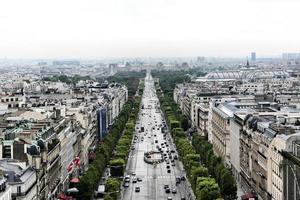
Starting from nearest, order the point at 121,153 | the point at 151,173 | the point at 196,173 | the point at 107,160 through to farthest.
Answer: the point at 196,173 < the point at 107,160 < the point at 151,173 < the point at 121,153

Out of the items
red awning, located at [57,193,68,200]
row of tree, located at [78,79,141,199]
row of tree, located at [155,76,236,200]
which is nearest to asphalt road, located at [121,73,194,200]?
row of tree, located at [155,76,236,200]

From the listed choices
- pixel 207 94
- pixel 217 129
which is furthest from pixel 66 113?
pixel 207 94

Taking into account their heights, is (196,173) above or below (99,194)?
above

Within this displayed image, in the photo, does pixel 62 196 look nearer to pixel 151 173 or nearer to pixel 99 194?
pixel 99 194

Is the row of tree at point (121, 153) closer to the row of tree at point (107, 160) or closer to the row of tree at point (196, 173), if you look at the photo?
the row of tree at point (107, 160)

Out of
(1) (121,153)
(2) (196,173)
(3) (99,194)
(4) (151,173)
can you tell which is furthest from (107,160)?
(2) (196,173)

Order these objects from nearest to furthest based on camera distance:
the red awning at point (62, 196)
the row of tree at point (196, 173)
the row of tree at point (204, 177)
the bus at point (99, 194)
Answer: the row of tree at point (196, 173), the red awning at point (62, 196), the row of tree at point (204, 177), the bus at point (99, 194)

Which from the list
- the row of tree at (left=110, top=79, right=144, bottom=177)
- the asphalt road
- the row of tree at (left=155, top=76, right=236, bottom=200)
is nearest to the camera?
the row of tree at (left=155, top=76, right=236, bottom=200)

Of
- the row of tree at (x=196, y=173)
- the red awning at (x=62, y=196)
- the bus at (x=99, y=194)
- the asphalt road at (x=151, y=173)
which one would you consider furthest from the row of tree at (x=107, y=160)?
the row of tree at (x=196, y=173)

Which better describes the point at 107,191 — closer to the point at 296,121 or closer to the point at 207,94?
the point at 296,121

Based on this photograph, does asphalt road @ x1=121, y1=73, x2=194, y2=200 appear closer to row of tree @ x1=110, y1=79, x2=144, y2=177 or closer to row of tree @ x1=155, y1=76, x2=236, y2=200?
row of tree @ x1=110, y1=79, x2=144, y2=177

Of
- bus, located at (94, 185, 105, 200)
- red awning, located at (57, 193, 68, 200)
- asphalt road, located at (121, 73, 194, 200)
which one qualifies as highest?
red awning, located at (57, 193, 68, 200)
